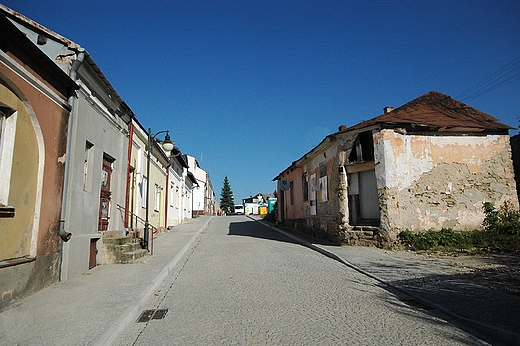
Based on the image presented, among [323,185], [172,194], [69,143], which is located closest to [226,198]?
[172,194]

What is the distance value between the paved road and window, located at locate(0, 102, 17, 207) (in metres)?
3.15

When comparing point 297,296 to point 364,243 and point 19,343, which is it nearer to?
point 19,343

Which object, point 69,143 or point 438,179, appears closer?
point 69,143

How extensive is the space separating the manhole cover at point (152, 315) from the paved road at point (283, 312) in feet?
0.36

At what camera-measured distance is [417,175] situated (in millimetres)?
12539

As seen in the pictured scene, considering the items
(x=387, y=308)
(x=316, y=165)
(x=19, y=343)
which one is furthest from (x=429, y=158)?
(x=19, y=343)

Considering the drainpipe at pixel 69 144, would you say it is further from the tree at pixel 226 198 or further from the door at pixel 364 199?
the tree at pixel 226 198

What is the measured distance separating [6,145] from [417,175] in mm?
11886

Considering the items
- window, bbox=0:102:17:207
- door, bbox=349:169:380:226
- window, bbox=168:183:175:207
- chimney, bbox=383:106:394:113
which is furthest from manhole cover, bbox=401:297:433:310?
window, bbox=168:183:175:207

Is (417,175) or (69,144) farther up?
(69,144)

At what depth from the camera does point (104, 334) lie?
442 centimetres

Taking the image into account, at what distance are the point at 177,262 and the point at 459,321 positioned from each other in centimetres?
768

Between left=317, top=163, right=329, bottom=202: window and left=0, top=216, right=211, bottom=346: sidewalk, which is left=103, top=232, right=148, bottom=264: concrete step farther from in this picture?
left=317, top=163, right=329, bottom=202: window

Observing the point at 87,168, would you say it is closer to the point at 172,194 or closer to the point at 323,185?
the point at 323,185
